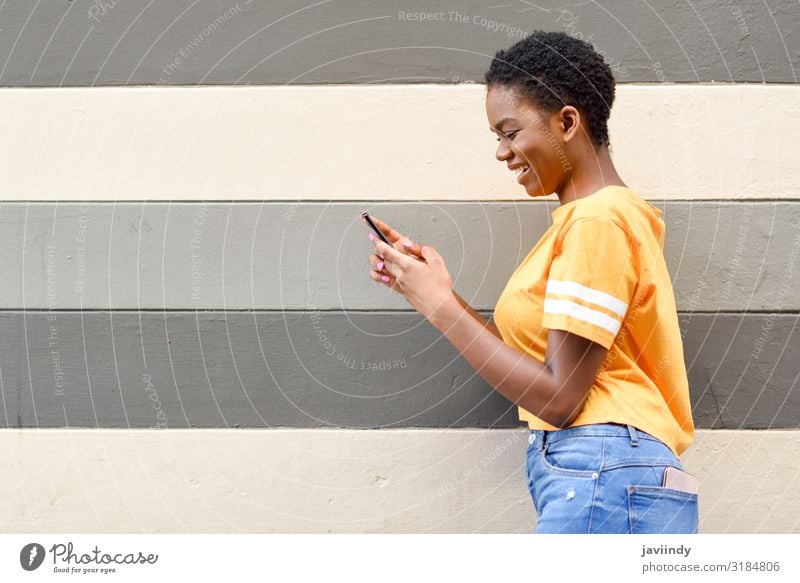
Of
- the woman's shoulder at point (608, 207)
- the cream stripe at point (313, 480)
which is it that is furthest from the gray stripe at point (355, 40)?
the cream stripe at point (313, 480)

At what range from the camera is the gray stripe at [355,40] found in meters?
2.13

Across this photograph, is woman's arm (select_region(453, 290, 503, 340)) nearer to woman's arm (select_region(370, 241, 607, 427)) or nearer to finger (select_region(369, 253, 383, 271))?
woman's arm (select_region(370, 241, 607, 427))

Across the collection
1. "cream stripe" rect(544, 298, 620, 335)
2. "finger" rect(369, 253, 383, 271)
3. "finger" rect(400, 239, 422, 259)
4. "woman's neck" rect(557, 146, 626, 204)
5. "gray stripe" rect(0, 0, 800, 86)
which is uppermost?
"gray stripe" rect(0, 0, 800, 86)

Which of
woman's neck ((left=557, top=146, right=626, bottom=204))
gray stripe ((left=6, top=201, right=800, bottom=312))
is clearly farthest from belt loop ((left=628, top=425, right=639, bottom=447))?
gray stripe ((left=6, top=201, right=800, bottom=312))

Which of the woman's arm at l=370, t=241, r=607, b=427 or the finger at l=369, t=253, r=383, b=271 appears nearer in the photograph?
the woman's arm at l=370, t=241, r=607, b=427

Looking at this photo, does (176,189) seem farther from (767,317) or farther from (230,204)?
(767,317)

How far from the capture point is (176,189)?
218 cm

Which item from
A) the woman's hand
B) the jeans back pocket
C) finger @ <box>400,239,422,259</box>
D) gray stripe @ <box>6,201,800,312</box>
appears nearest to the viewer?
the jeans back pocket

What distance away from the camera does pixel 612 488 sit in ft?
4.78

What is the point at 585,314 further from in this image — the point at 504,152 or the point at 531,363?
the point at 504,152

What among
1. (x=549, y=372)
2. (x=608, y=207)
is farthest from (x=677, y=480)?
(x=608, y=207)

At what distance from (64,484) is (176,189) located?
0.84m

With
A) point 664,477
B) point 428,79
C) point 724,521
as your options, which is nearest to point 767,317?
point 724,521

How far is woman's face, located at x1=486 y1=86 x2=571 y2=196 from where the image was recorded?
64.0 inches
